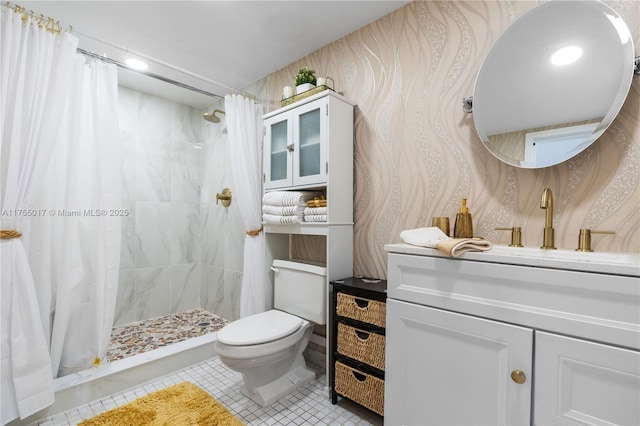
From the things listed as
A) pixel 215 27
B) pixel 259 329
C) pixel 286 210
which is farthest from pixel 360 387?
pixel 215 27

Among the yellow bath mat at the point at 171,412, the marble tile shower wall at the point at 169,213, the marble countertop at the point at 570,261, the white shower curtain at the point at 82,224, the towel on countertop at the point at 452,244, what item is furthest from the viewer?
the marble tile shower wall at the point at 169,213

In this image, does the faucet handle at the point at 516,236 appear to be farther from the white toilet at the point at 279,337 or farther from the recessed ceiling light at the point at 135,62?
the recessed ceiling light at the point at 135,62

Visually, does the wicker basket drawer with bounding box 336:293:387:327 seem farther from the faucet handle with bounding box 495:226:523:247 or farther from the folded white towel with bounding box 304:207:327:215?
the faucet handle with bounding box 495:226:523:247

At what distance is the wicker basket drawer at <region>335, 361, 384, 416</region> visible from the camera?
58.8 inches

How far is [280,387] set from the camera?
1.81 metres

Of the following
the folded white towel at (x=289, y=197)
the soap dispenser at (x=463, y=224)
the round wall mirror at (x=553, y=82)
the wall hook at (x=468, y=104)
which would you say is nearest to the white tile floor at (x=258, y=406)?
the soap dispenser at (x=463, y=224)

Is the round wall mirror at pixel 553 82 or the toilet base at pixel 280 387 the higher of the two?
the round wall mirror at pixel 553 82

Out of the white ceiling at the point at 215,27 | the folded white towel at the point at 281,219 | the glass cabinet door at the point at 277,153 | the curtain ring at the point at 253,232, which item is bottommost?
the curtain ring at the point at 253,232

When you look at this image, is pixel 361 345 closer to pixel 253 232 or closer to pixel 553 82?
pixel 253 232

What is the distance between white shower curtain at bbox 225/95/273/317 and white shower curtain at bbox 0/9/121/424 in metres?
0.79

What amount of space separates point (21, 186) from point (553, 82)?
8.24 ft

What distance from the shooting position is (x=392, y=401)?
1.30 metres

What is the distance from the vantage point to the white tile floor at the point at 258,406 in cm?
158

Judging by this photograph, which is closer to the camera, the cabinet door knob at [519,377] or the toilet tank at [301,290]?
the cabinet door knob at [519,377]
